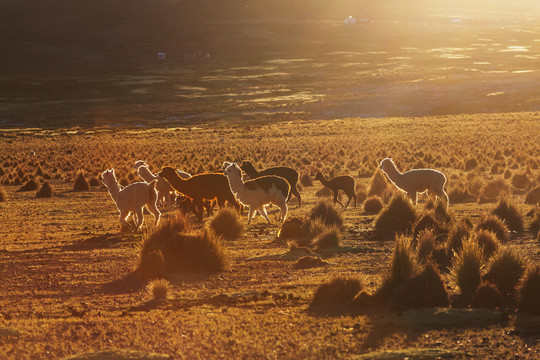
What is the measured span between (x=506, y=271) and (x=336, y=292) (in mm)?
2061

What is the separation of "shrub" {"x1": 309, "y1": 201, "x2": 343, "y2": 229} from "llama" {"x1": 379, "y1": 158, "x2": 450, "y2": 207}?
2429 millimetres

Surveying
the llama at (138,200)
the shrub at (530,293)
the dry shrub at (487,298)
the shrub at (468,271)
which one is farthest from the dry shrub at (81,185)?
the shrub at (530,293)

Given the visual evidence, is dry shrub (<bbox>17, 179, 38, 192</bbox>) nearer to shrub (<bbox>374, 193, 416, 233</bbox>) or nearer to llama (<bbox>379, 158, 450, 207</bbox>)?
llama (<bbox>379, 158, 450, 207</bbox>)

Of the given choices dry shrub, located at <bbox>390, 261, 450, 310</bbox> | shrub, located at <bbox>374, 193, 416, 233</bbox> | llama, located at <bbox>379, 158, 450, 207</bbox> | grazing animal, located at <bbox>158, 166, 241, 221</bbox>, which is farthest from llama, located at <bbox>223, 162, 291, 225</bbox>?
dry shrub, located at <bbox>390, 261, 450, 310</bbox>

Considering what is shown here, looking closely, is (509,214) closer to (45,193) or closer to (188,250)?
(188,250)

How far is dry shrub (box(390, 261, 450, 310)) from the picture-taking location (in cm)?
944

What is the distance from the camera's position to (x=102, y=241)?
1605cm

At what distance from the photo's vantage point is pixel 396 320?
894 centimetres

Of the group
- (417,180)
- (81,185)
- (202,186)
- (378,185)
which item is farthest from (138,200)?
(81,185)

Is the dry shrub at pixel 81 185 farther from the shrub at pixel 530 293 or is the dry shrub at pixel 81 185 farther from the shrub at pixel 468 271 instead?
the shrub at pixel 530 293

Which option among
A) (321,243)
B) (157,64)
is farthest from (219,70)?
(321,243)

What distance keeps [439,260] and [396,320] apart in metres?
3.84

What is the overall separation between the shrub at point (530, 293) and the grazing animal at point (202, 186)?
374 inches

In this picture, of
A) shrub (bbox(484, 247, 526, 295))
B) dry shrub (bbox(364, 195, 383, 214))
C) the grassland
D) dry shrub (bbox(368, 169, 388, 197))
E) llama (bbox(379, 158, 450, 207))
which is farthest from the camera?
dry shrub (bbox(368, 169, 388, 197))
